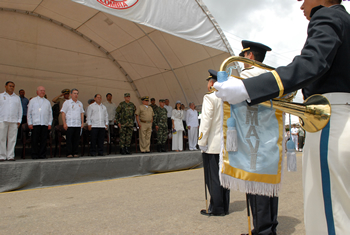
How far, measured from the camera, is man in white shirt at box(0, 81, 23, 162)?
211 inches

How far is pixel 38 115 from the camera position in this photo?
5.99m

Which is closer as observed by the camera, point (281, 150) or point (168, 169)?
point (281, 150)

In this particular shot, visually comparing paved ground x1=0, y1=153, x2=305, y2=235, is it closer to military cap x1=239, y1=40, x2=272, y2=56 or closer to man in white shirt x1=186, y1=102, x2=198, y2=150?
military cap x1=239, y1=40, x2=272, y2=56

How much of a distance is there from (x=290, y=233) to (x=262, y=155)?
1475 millimetres

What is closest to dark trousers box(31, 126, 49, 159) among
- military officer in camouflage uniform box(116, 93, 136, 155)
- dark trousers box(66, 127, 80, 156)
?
dark trousers box(66, 127, 80, 156)

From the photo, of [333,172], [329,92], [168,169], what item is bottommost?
[168,169]

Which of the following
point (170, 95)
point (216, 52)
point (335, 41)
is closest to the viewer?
point (335, 41)

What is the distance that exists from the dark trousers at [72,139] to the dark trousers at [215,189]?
165 inches

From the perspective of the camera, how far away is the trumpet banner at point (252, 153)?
5.24 ft

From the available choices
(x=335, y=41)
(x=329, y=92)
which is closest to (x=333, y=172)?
(x=329, y=92)

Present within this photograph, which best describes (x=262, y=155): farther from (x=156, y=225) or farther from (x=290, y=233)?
(x=156, y=225)

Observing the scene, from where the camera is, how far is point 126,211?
3305 millimetres

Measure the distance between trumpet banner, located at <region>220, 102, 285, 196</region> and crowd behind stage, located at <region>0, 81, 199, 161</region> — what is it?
5.26 m

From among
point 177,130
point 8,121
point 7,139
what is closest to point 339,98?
point 8,121
